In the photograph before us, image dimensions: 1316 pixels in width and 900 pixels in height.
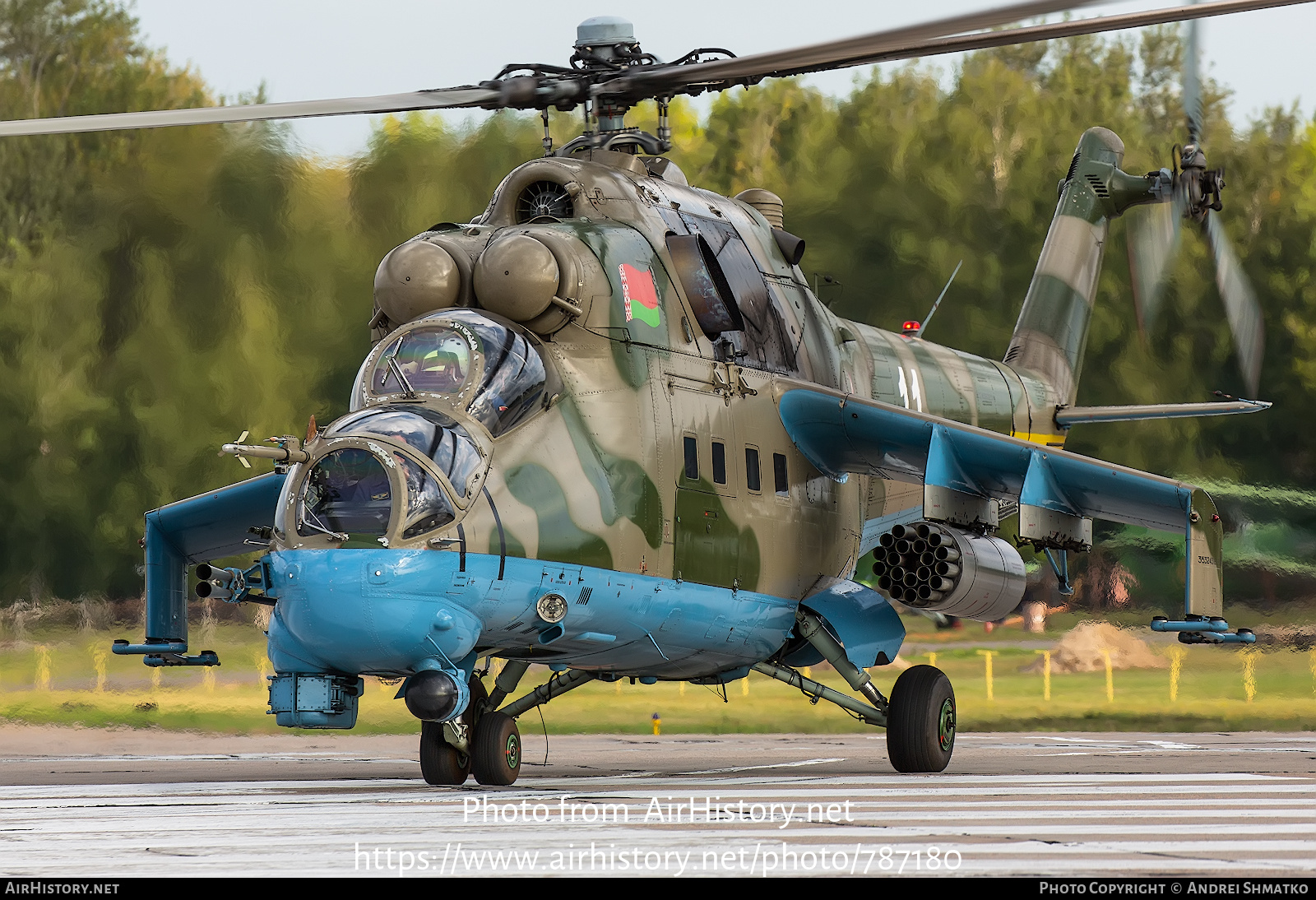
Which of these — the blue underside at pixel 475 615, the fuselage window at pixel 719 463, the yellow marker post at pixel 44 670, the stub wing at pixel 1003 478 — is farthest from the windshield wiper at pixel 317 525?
the yellow marker post at pixel 44 670

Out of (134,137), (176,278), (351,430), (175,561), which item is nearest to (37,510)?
(176,278)

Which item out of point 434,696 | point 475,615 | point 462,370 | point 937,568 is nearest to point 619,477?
point 462,370

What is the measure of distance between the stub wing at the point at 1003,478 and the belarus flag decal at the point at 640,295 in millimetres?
1828

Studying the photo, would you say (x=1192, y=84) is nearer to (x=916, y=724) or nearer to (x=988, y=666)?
(x=916, y=724)

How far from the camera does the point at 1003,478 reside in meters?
15.7

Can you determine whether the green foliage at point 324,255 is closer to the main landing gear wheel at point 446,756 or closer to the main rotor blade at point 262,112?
the main landing gear wheel at point 446,756

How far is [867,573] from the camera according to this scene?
31.2 meters

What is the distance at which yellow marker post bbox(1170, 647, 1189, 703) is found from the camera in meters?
25.6

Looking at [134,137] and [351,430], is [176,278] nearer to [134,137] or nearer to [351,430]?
[134,137]

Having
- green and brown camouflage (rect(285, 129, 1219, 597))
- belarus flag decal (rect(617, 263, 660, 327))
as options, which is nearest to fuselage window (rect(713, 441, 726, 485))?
green and brown camouflage (rect(285, 129, 1219, 597))

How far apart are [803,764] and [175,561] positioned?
22.3ft

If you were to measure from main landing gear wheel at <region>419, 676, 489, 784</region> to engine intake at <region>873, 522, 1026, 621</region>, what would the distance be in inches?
149

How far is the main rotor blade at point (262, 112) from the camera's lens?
13.3m

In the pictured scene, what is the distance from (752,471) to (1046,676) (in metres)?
12.3
